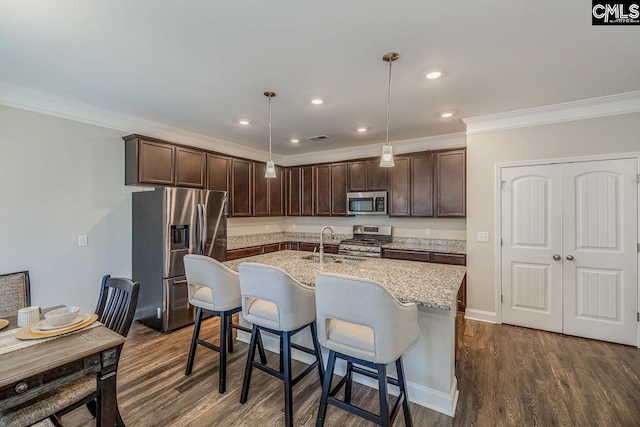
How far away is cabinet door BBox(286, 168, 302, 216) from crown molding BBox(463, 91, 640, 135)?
3.01 metres

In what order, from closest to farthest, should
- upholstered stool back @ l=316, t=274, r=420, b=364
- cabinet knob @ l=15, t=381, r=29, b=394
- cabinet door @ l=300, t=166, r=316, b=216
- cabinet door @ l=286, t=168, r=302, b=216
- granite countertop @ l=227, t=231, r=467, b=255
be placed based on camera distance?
cabinet knob @ l=15, t=381, r=29, b=394 → upholstered stool back @ l=316, t=274, r=420, b=364 → granite countertop @ l=227, t=231, r=467, b=255 → cabinet door @ l=300, t=166, r=316, b=216 → cabinet door @ l=286, t=168, r=302, b=216

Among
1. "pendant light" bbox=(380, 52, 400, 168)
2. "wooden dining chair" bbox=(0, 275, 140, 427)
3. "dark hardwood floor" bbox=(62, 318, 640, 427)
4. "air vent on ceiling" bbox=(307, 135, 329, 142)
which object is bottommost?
"dark hardwood floor" bbox=(62, 318, 640, 427)

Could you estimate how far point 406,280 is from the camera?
2102mm

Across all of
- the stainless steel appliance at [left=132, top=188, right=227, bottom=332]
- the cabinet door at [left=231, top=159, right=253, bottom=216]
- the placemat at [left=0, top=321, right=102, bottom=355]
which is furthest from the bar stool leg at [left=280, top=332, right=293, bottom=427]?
the cabinet door at [left=231, top=159, right=253, bottom=216]

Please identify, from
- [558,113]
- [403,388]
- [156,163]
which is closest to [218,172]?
[156,163]

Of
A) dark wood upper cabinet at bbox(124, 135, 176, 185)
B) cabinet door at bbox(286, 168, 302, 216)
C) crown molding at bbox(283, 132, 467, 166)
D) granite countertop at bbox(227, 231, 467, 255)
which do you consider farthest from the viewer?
cabinet door at bbox(286, 168, 302, 216)

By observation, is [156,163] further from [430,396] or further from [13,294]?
[430,396]

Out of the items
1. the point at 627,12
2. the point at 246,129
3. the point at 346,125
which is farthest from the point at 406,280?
the point at 246,129

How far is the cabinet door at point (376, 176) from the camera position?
4695 mm

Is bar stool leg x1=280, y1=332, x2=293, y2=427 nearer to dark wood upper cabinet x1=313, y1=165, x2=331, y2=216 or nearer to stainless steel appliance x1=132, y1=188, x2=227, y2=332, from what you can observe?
stainless steel appliance x1=132, y1=188, x2=227, y2=332

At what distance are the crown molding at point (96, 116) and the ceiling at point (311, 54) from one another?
15 centimetres

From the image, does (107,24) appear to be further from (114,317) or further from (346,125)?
(346,125)

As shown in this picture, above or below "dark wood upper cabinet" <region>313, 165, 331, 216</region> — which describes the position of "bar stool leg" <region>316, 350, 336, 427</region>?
below

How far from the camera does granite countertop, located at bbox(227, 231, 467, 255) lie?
165 inches
